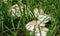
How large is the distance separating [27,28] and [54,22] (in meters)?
0.16

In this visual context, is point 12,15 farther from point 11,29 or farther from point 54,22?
point 54,22

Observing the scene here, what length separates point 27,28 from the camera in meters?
1.16

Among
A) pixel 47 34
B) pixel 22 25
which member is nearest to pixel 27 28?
pixel 22 25

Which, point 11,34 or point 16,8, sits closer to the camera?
point 11,34

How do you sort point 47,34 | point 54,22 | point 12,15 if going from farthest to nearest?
point 12,15 → point 54,22 → point 47,34

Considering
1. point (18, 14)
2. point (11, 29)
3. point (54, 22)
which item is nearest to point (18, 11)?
point (18, 14)

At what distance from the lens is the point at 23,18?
3.90 feet

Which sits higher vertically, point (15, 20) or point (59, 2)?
point (59, 2)

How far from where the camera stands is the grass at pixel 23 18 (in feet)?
3.80

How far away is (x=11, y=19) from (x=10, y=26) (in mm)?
48

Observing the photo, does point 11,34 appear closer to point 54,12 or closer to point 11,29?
point 11,29

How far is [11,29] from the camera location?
47.8 inches

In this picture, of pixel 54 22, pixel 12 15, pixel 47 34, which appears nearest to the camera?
pixel 47 34

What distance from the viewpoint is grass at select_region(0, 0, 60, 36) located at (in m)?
1.16
